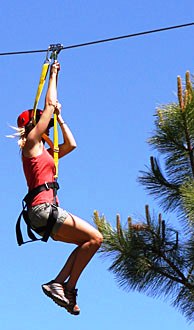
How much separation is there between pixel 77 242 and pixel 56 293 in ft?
1.34

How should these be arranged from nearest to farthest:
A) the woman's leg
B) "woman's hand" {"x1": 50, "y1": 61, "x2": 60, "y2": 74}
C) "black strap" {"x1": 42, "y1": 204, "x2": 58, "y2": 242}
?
"black strap" {"x1": 42, "y1": 204, "x2": 58, "y2": 242}
the woman's leg
"woman's hand" {"x1": 50, "y1": 61, "x2": 60, "y2": 74}

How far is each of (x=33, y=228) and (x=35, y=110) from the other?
89 cm

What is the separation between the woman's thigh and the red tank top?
208 millimetres

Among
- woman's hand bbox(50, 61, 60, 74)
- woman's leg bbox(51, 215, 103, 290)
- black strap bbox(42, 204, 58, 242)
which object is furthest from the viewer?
woman's hand bbox(50, 61, 60, 74)

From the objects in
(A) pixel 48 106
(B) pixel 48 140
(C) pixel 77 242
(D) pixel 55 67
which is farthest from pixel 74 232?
(D) pixel 55 67

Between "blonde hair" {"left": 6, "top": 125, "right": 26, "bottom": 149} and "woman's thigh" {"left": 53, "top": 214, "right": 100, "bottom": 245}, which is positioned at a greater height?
"blonde hair" {"left": 6, "top": 125, "right": 26, "bottom": 149}

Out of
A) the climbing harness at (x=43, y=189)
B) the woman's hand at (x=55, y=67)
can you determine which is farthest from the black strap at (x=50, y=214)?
the woman's hand at (x=55, y=67)

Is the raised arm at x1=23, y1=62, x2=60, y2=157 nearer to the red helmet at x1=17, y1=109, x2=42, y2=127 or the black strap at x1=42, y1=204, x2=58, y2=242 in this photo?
the red helmet at x1=17, y1=109, x2=42, y2=127

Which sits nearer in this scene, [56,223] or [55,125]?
[56,223]

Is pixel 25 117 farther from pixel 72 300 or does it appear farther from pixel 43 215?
pixel 72 300

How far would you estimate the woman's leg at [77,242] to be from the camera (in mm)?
8906

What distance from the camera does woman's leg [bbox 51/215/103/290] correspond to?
8.91 m

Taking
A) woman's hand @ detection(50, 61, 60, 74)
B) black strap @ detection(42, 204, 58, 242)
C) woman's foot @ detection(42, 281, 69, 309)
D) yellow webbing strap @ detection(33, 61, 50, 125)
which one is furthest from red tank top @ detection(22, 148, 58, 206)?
woman's hand @ detection(50, 61, 60, 74)

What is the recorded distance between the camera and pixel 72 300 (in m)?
9.00
